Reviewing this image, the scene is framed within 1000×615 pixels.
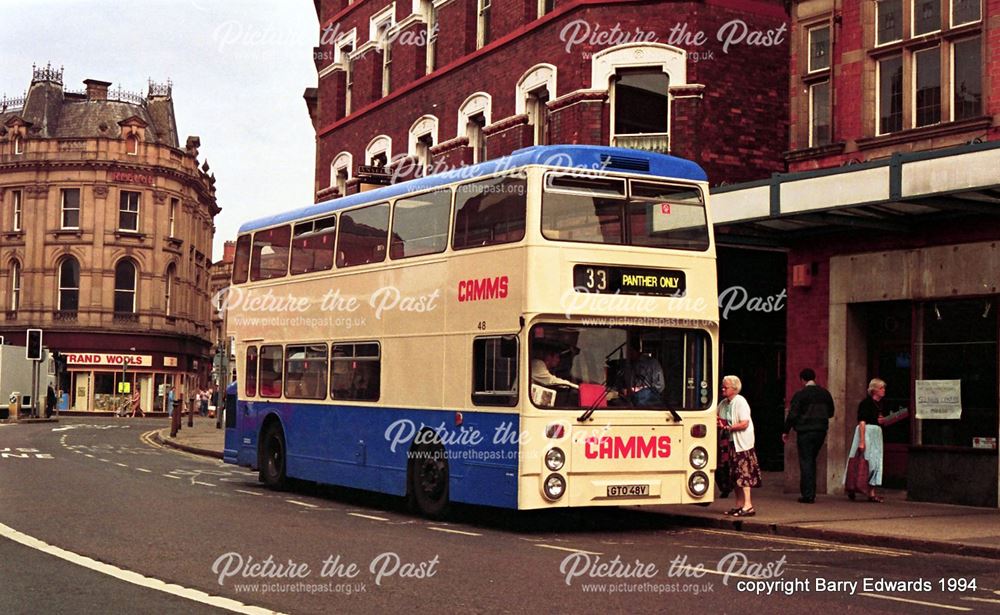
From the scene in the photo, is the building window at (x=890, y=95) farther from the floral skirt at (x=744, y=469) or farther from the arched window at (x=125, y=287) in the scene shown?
the arched window at (x=125, y=287)

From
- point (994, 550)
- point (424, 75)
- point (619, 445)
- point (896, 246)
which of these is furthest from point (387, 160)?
point (994, 550)

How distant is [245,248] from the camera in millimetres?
21438

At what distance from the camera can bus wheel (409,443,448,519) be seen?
15.7 metres

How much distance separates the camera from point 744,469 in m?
15.8

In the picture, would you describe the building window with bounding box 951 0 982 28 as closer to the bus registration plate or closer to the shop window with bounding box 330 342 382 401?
the bus registration plate

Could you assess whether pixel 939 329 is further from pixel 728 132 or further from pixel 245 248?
pixel 245 248

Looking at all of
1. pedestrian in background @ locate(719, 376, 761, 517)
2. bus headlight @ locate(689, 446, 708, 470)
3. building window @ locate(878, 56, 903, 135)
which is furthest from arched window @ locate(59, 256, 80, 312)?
bus headlight @ locate(689, 446, 708, 470)

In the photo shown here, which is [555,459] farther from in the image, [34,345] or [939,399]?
[34,345]

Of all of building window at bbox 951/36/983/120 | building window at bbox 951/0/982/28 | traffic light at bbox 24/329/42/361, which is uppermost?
building window at bbox 951/0/982/28

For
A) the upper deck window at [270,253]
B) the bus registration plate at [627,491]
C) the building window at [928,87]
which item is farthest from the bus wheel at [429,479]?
the building window at [928,87]

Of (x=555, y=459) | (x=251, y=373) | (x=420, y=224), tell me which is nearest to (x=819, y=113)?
(x=420, y=224)

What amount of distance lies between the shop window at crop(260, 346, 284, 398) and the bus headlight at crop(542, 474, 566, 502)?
23.5 feet

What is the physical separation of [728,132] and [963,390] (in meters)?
8.45

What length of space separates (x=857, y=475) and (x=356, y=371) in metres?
7.15
